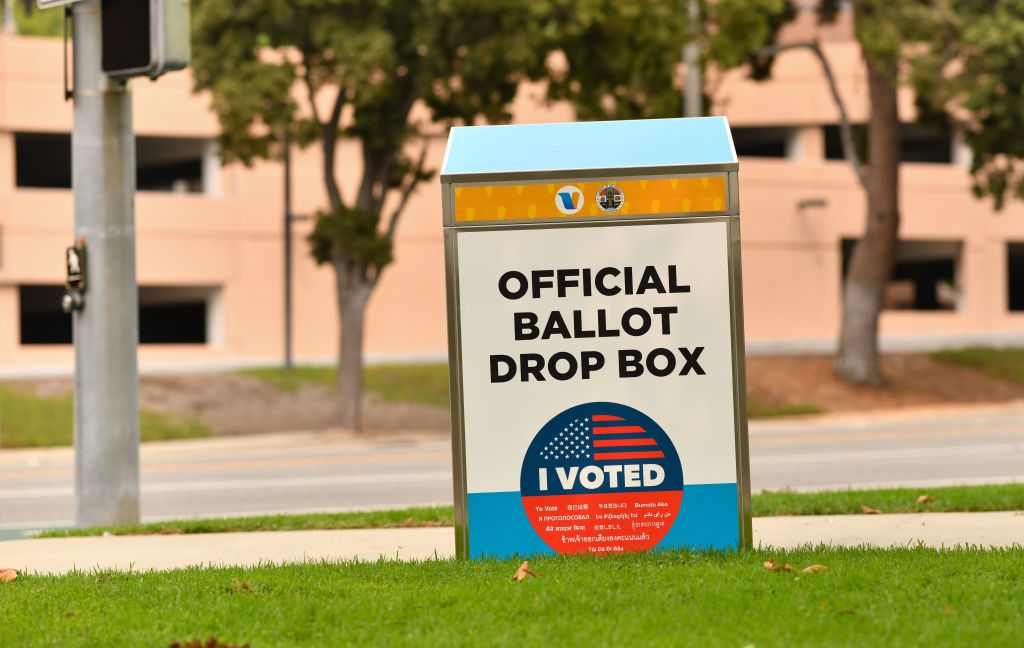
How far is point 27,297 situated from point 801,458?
22.2 m

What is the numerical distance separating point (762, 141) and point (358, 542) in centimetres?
3413

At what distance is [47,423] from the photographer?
2544cm

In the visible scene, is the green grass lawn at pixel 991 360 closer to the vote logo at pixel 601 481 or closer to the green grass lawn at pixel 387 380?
the green grass lawn at pixel 387 380

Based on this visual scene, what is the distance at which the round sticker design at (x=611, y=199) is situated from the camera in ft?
25.0

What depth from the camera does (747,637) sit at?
5613 mm

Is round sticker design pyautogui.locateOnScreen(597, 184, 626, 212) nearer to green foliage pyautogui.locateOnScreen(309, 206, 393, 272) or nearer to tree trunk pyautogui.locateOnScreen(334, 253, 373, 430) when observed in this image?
green foliage pyautogui.locateOnScreen(309, 206, 393, 272)

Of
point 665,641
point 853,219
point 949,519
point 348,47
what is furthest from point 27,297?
point 665,641

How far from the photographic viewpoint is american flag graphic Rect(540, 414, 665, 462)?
754 centimetres

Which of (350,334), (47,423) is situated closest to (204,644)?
(350,334)

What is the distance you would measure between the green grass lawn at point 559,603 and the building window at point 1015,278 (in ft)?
134

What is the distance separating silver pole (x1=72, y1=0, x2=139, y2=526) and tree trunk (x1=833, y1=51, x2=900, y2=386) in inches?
795

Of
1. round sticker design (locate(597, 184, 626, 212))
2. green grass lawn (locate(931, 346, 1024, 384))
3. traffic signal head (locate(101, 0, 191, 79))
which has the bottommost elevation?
green grass lawn (locate(931, 346, 1024, 384))

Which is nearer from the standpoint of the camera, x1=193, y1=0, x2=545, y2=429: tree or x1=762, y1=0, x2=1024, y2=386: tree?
x1=193, y1=0, x2=545, y2=429: tree

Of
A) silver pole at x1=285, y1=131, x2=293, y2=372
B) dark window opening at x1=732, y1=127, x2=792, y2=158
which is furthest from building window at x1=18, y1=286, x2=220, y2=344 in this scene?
dark window opening at x1=732, y1=127, x2=792, y2=158
